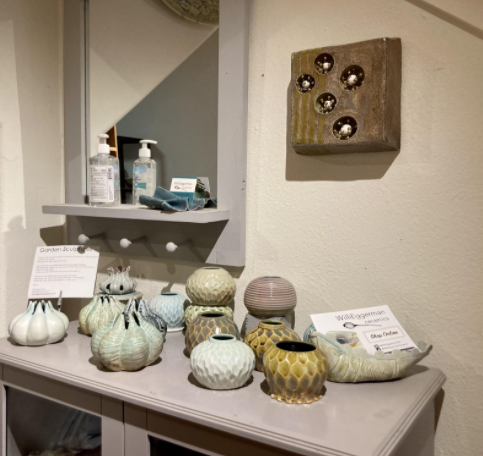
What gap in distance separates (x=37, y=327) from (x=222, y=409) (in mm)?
514

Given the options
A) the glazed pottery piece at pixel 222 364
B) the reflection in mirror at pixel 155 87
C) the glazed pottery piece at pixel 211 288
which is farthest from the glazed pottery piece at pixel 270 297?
the reflection in mirror at pixel 155 87

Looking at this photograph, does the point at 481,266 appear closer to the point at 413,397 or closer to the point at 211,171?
the point at 413,397

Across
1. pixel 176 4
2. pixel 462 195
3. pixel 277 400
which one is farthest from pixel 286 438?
pixel 176 4

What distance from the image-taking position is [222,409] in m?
0.75

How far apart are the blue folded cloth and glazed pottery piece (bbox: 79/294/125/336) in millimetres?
249

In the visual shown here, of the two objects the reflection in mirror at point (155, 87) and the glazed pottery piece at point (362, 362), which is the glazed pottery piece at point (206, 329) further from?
the reflection in mirror at point (155, 87)

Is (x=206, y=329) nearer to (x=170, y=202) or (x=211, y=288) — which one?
(x=211, y=288)

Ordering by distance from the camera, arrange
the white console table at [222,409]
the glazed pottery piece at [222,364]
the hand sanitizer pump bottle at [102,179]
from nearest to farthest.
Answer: the white console table at [222,409] → the glazed pottery piece at [222,364] → the hand sanitizer pump bottle at [102,179]

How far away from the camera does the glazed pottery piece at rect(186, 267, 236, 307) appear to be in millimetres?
1056

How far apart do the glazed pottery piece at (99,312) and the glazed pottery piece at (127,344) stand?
0.47 ft

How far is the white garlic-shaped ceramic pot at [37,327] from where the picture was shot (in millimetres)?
1031

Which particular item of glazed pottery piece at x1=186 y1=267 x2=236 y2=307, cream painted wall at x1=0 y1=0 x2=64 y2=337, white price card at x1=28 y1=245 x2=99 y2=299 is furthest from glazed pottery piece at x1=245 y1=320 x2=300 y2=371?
cream painted wall at x1=0 y1=0 x2=64 y2=337

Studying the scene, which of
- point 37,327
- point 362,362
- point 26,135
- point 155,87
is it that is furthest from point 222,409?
point 26,135

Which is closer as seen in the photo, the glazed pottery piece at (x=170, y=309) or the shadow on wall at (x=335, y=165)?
the shadow on wall at (x=335, y=165)
